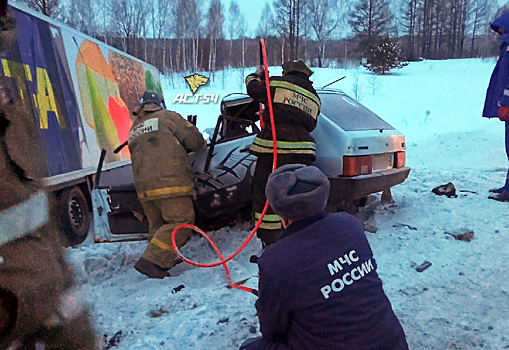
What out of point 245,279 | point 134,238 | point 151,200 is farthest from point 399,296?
point 134,238

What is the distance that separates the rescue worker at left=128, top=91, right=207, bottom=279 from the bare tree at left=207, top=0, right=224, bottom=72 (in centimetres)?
2601

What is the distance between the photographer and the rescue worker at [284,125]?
3.45 m

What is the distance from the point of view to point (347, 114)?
165 inches

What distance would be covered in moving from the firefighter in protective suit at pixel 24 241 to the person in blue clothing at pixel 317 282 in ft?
2.56

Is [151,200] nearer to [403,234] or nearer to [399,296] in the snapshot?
[399,296]

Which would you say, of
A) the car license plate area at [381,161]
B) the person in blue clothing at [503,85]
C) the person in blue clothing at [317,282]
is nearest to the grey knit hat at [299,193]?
→ the person in blue clothing at [317,282]

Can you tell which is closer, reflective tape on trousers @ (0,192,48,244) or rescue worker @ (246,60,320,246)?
reflective tape on trousers @ (0,192,48,244)

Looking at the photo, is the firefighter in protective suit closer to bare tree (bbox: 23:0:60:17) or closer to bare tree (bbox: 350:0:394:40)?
bare tree (bbox: 23:0:60:17)

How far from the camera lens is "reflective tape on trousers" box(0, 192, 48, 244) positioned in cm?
97

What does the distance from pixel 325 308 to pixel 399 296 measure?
1642mm

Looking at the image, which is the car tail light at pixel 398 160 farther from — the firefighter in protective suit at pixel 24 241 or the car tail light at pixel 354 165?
the firefighter in protective suit at pixel 24 241

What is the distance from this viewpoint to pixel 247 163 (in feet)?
13.1

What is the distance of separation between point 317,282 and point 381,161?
2889mm

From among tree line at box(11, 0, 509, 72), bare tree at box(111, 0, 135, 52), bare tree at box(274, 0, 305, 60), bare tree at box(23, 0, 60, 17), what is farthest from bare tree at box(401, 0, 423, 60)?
bare tree at box(23, 0, 60, 17)
